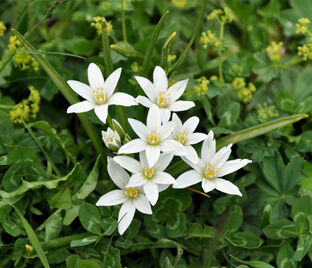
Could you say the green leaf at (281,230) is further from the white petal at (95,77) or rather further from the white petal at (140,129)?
the white petal at (95,77)

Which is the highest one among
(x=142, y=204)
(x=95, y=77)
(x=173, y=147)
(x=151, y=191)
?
(x=95, y=77)

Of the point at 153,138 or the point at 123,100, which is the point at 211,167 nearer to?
the point at 153,138

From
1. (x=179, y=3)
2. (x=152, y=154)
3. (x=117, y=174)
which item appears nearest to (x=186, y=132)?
(x=152, y=154)

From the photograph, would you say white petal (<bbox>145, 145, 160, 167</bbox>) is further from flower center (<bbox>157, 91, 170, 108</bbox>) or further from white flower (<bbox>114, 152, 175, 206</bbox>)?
flower center (<bbox>157, 91, 170, 108</bbox>)

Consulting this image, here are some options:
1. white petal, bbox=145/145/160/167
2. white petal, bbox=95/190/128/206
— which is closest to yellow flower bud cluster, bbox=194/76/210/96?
white petal, bbox=145/145/160/167

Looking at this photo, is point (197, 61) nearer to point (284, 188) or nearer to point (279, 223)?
point (284, 188)

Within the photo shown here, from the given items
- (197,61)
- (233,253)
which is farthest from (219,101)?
(233,253)

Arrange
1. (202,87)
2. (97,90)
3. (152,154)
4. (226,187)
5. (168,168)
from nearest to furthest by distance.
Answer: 1. (152,154)
2. (226,187)
3. (97,90)
4. (168,168)
5. (202,87)

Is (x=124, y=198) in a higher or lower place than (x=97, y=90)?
lower
